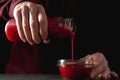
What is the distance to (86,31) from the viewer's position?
5.21 feet

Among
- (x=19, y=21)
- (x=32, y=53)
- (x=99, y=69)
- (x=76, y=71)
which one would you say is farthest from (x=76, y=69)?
(x=32, y=53)

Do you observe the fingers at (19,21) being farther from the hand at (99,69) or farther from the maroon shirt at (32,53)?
the maroon shirt at (32,53)

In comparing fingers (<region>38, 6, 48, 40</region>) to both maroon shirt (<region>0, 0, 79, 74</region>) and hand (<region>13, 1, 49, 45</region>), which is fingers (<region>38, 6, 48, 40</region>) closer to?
hand (<region>13, 1, 49, 45</region>)

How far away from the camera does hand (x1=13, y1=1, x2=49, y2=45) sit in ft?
3.29

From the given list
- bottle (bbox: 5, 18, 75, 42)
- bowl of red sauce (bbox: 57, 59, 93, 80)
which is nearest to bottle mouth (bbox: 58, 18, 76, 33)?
bottle (bbox: 5, 18, 75, 42)

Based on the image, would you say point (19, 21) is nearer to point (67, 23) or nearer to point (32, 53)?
point (67, 23)

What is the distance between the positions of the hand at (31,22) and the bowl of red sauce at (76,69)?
0.43 ft

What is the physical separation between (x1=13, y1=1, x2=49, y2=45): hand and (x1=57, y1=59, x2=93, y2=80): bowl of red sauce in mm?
132

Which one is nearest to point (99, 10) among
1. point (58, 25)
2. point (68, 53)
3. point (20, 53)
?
point (68, 53)

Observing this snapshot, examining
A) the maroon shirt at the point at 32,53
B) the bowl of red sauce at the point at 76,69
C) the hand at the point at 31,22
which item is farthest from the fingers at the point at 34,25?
the maroon shirt at the point at 32,53

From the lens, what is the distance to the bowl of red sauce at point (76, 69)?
110 cm

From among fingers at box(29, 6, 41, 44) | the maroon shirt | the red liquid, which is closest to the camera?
fingers at box(29, 6, 41, 44)

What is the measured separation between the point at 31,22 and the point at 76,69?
226 millimetres

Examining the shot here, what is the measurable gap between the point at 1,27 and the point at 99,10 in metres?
0.47
